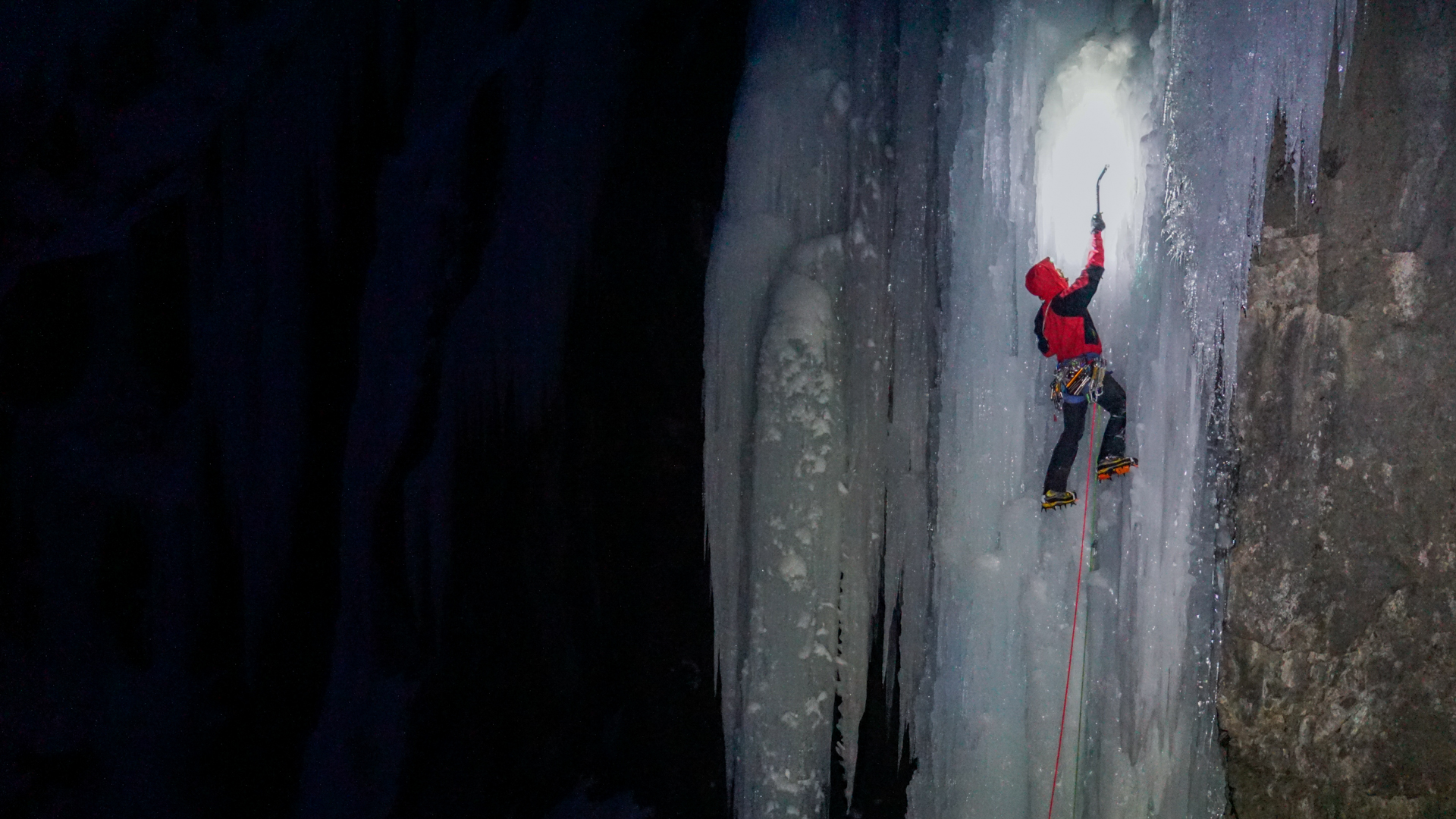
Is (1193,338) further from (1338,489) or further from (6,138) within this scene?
(6,138)

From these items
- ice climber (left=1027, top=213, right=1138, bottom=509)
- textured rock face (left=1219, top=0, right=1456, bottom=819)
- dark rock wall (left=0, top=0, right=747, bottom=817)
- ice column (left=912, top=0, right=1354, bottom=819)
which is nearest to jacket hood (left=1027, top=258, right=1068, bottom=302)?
ice climber (left=1027, top=213, right=1138, bottom=509)

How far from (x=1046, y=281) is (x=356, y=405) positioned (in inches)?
81.8

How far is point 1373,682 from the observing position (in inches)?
97.2

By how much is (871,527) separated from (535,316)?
4.18 feet

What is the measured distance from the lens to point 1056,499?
2365mm

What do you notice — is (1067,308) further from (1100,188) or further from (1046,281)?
(1100,188)

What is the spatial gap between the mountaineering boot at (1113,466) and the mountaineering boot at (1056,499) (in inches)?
4.1

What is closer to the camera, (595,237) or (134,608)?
(134,608)

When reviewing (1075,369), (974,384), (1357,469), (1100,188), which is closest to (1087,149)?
(1100,188)

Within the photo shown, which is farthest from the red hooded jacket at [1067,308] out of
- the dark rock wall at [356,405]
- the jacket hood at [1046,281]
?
the dark rock wall at [356,405]

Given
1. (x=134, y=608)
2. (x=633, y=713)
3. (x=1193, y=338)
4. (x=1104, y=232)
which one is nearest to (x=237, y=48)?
(x=134, y=608)

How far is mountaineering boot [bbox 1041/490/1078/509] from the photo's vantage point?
2.36 meters

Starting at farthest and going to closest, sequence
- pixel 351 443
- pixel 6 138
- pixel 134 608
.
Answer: pixel 351 443 → pixel 134 608 → pixel 6 138

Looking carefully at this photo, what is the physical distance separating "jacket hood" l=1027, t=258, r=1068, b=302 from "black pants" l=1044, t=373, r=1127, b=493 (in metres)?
0.29
